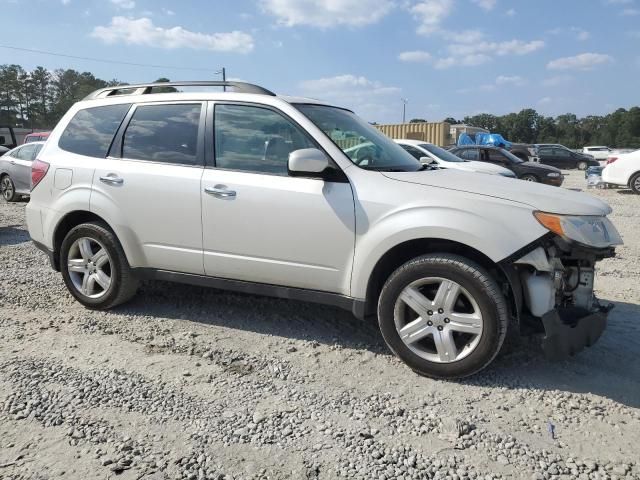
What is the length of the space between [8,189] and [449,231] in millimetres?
12699

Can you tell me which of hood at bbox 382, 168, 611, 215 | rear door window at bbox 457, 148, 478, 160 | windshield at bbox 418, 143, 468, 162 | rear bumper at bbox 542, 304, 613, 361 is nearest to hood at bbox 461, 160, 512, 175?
windshield at bbox 418, 143, 468, 162

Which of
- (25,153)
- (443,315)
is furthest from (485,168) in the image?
(25,153)

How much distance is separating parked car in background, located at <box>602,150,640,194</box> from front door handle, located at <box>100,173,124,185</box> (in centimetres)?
1470

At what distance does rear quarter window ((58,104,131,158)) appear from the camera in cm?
446

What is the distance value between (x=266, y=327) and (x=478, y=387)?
1761mm

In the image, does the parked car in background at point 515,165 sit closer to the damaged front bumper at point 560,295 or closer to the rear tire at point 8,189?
the rear tire at point 8,189

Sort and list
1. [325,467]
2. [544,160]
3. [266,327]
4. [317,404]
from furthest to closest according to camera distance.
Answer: [544,160]
[266,327]
[317,404]
[325,467]

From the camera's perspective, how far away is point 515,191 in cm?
338

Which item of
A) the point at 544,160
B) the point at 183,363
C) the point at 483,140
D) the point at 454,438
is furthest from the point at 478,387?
the point at 483,140

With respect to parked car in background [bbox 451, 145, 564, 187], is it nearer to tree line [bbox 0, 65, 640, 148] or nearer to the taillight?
the taillight

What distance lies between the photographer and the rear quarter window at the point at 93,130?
14.6 ft

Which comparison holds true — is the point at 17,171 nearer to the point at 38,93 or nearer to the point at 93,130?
the point at 93,130

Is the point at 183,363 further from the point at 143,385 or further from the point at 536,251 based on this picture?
the point at 536,251

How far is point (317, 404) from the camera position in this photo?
10.1 feet
